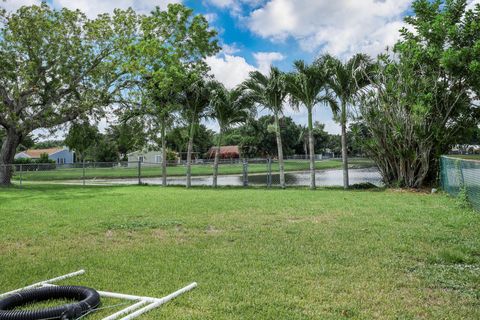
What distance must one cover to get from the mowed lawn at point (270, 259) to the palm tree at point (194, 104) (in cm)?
1029

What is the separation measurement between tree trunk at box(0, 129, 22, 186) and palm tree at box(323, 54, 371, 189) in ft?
50.4

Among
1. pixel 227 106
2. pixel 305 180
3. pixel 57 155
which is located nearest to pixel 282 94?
pixel 227 106

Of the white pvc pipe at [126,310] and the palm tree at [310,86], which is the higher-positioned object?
the palm tree at [310,86]

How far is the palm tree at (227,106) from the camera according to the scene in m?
18.1

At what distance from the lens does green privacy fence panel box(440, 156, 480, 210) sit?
909cm

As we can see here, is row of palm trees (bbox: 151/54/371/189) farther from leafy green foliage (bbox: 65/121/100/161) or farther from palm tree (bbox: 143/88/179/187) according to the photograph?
leafy green foliage (bbox: 65/121/100/161)

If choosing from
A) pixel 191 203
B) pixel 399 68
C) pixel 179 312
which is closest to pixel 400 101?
pixel 399 68

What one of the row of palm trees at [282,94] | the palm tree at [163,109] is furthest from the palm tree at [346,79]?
the palm tree at [163,109]

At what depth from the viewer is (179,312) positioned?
131 inches

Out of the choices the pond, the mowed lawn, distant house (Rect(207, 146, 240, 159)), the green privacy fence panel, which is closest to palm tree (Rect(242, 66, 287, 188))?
the pond

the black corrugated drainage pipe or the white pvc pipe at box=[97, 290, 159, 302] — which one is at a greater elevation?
the black corrugated drainage pipe

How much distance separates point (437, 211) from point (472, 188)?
139cm

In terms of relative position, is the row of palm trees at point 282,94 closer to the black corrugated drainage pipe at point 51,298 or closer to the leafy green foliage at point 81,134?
the leafy green foliage at point 81,134

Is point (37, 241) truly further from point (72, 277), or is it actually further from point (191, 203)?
point (191, 203)
